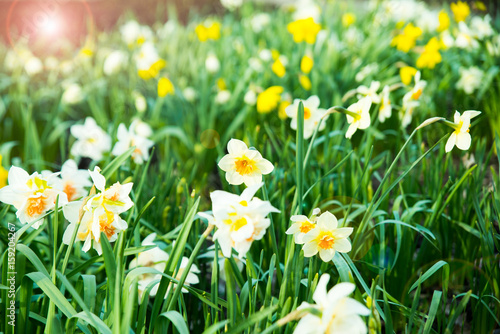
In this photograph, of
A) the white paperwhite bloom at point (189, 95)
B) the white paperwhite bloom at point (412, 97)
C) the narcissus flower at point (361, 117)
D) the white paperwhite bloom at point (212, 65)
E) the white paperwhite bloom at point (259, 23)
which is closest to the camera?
the narcissus flower at point (361, 117)

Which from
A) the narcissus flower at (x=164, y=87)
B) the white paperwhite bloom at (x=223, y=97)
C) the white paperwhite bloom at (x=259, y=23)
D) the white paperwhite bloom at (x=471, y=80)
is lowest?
the white paperwhite bloom at (x=471, y=80)

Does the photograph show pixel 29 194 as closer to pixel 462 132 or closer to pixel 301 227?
pixel 301 227

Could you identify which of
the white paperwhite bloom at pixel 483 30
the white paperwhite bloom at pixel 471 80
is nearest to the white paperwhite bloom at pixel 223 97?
the white paperwhite bloom at pixel 471 80

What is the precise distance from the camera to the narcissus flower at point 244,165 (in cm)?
94

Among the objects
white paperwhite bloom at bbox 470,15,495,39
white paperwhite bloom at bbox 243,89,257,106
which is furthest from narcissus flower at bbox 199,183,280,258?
white paperwhite bloom at bbox 470,15,495,39

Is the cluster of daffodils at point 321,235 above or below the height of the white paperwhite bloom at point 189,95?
below

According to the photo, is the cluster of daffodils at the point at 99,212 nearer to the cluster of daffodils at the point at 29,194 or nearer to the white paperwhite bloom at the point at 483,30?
the cluster of daffodils at the point at 29,194

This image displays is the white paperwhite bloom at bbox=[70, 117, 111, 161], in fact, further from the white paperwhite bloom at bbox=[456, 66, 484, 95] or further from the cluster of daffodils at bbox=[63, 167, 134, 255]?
the white paperwhite bloom at bbox=[456, 66, 484, 95]

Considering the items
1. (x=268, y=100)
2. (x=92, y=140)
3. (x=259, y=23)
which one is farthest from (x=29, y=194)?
(x=259, y=23)

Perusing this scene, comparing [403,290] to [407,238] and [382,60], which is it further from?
[382,60]

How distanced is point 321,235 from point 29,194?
0.59m

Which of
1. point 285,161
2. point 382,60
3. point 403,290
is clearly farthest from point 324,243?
point 382,60

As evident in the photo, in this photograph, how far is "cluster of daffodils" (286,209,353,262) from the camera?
2.92ft

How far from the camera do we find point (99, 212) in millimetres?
874
